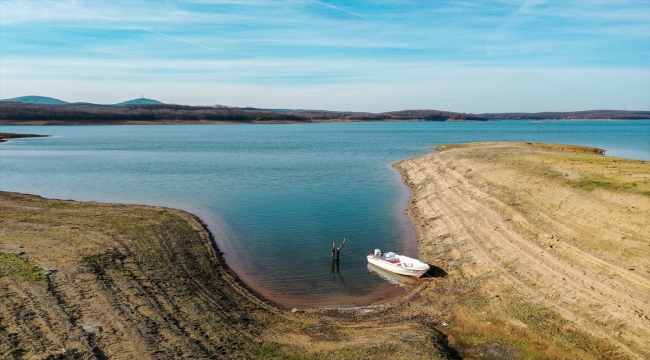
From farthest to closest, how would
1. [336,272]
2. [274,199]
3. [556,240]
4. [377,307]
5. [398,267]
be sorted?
[274,199] → [336,272] → [398,267] → [556,240] → [377,307]

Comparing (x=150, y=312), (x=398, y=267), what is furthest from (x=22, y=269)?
(x=398, y=267)

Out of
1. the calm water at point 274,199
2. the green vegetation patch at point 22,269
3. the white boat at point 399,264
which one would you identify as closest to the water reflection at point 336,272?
the calm water at point 274,199

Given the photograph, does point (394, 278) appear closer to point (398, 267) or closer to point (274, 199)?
point (398, 267)

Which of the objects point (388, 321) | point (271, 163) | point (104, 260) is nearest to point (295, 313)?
point (388, 321)

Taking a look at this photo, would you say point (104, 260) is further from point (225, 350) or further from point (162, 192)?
point (162, 192)

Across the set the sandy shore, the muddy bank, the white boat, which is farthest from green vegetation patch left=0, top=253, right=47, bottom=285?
the sandy shore

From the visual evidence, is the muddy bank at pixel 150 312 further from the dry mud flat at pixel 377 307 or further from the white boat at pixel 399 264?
the white boat at pixel 399 264

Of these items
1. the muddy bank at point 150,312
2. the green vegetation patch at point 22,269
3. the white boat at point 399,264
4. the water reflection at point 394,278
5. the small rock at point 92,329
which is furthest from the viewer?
the white boat at point 399,264
